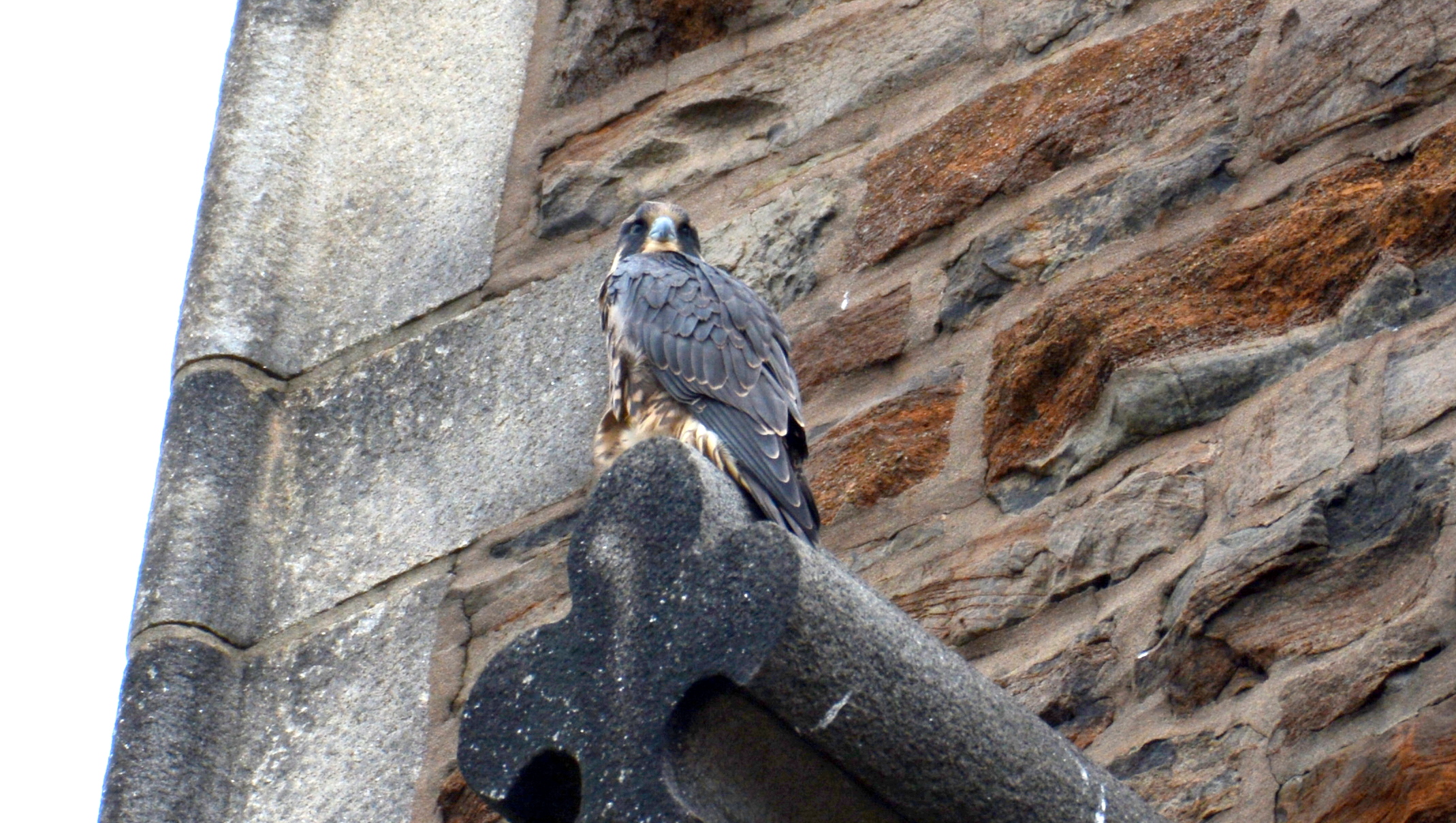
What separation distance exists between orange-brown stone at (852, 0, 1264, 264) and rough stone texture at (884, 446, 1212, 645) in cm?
64

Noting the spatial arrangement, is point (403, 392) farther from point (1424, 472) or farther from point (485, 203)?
point (1424, 472)

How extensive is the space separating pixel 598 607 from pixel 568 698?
86mm

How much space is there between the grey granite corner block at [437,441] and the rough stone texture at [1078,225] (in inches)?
25.3

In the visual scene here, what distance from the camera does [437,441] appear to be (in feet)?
11.1

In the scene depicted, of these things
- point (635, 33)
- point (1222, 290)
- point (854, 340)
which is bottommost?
point (1222, 290)

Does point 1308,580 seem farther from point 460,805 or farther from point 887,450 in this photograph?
point 460,805

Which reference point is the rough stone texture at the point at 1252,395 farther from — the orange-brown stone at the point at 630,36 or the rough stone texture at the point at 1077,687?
the orange-brown stone at the point at 630,36

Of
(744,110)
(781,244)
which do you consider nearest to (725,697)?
(781,244)

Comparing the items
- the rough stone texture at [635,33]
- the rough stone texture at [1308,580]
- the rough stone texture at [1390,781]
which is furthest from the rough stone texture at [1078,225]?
the rough stone texture at [1390,781]

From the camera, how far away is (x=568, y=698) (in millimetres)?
1734

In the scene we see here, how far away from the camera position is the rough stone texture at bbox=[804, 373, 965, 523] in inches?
111

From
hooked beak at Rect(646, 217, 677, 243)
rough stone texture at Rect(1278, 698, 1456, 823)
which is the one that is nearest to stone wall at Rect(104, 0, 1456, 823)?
rough stone texture at Rect(1278, 698, 1456, 823)

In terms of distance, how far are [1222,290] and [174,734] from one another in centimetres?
169

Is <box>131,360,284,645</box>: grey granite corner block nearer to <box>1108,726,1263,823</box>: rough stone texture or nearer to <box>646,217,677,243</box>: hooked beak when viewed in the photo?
<box>646,217,677,243</box>: hooked beak
